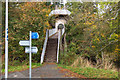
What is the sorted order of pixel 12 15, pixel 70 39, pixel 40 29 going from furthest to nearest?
1. pixel 70 39
2. pixel 40 29
3. pixel 12 15

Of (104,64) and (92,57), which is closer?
(104,64)

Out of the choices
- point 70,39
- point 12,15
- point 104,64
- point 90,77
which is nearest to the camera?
point 90,77

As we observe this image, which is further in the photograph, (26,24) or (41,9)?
(41,9)

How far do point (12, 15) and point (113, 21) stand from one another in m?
8.13

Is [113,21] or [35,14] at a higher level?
[35,14]

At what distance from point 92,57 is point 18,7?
7741 millimetres

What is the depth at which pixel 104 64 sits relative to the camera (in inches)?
371

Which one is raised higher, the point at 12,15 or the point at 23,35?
the point at 12,15

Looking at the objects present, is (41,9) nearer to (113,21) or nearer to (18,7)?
(18,7)

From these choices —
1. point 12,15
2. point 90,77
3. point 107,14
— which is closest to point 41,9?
point 12,15

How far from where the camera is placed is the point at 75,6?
524 inches

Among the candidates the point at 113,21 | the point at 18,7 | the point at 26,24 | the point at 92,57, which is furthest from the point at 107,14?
the point at 18,7

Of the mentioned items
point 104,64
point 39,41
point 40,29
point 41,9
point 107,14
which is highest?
point 41,9

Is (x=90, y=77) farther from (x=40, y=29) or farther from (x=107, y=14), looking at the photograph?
(x=40, y=29)
